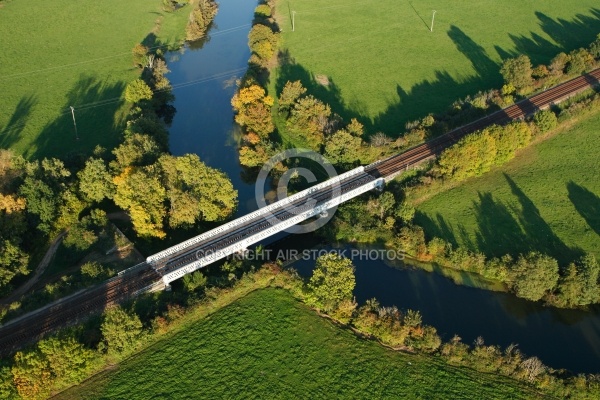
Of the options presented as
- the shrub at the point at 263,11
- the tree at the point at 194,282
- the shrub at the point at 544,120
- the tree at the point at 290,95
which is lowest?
the tree at the point at 194,282

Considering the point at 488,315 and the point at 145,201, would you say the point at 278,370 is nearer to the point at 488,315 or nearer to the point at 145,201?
the point at 488,315

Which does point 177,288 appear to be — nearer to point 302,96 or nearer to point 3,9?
point 302,96

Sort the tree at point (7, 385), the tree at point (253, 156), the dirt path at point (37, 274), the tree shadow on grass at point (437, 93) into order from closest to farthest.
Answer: the tree at point (7, 385), the dirt path at point (37, 274), the tree at point (253, 156), the tree shadow on grass at point (437, 93)

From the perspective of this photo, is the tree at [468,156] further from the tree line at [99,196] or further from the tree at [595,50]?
the tree at [595,50]

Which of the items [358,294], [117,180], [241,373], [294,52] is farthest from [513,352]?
[294,52]

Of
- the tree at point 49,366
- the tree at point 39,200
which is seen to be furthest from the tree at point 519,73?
the tree at point 49,366

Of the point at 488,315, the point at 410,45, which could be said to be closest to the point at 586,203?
the point at 488,315
